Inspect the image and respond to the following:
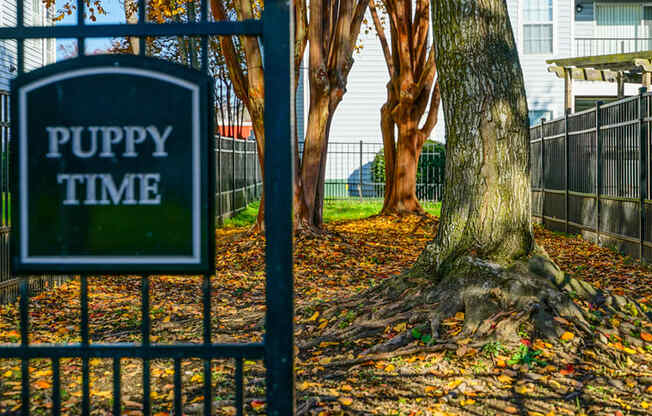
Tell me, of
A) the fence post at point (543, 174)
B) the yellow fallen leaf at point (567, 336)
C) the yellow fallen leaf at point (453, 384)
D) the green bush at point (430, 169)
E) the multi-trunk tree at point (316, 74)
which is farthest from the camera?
the green bush at point (430, 169)

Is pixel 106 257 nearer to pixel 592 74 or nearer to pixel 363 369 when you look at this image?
pixel 363 369

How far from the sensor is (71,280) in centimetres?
948

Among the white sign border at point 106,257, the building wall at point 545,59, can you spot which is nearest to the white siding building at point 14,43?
the white sign border at point 106,257

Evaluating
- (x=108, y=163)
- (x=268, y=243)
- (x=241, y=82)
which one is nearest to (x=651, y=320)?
(x=268, y=243)

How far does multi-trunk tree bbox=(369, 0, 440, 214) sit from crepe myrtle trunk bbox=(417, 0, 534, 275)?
9.84m

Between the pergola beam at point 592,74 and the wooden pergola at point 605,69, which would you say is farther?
the pergola beam at point 592,74

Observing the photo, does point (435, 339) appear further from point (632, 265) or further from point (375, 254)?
point (375, 254)

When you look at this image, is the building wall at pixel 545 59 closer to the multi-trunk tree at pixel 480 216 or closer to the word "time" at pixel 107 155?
the multi-trunk tree at pixel 480 216

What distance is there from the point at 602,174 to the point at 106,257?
11.0m

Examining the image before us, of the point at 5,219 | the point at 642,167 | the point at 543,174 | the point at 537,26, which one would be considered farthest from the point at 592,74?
the point at 5,219

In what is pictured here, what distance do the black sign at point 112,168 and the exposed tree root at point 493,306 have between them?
9.62 feet

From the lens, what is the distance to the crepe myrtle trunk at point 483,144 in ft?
19.7

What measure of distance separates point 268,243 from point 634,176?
30.5 feet

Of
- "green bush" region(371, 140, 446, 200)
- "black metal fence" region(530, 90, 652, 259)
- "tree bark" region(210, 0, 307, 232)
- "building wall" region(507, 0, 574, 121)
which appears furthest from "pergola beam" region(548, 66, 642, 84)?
"tree bark" region(210, 0, 307, 232)
